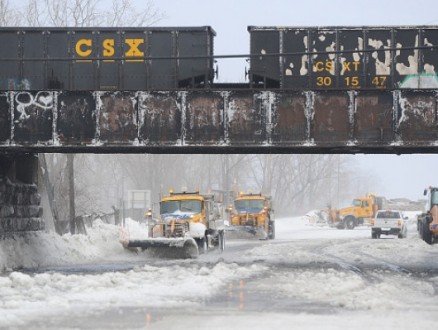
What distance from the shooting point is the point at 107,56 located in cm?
2648

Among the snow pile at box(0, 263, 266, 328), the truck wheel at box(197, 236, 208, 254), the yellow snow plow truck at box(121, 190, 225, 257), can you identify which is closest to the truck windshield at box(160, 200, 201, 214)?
the yellow snow plow truck at box(121, 190, 225, 257)

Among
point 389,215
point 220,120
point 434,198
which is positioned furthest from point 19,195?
point 389,215

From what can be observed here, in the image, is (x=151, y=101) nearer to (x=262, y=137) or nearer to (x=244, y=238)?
(x=262, y=137)

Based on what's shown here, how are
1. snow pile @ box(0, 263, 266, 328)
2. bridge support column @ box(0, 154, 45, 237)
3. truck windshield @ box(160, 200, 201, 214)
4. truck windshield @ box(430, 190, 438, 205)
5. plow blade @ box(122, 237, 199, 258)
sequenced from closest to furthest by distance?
snow pile @ box(0, 263, 266, 328) → bridge support column @ box(0, 154, 45, 237) → plow blade @ box(122, 237, 199, 258) → truck windshield @ box(160, 200, 201, 214) → truck windshield @ box(430, 190, 438, 205)

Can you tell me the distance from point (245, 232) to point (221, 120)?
23.9m

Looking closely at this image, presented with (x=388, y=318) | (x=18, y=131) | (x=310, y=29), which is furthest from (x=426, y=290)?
(x=18, y=131)

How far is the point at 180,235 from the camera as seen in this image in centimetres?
2934

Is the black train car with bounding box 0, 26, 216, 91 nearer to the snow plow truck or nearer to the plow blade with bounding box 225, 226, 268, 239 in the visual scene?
the snow plow truck

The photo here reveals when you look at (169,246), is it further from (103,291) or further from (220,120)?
(103,291)

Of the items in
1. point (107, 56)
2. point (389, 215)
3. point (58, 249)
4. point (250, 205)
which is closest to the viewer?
point (107, 56)

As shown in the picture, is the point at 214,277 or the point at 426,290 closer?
the point at 426,290

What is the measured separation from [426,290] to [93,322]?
8664 mm

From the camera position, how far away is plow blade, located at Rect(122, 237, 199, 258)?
27531 millimetres

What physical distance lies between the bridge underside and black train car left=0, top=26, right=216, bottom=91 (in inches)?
119
